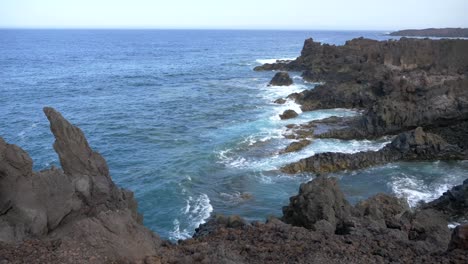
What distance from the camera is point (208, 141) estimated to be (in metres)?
42.8

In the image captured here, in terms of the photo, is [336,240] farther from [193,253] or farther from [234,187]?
[234,187]

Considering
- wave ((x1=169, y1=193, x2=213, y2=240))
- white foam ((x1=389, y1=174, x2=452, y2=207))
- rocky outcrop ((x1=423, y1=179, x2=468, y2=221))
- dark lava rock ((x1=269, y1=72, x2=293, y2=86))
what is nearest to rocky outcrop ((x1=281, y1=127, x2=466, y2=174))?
white foam ((x1=389, y1=174, x2=452, y2=207))

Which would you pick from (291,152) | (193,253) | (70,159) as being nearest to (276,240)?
(193,253)

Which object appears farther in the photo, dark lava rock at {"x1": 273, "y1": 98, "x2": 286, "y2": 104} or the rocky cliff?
dark lava rock at {"x1": 273, "y1": 98, "x2": 286, "y2": 104}

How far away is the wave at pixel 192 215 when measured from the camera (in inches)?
1013

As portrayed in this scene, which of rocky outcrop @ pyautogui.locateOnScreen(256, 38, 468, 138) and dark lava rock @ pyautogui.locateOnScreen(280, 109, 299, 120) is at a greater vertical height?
rocky outcrop @ pyautogui.locateOnScreen(256, 38, 468, 138)

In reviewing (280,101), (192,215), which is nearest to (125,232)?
(192,215)

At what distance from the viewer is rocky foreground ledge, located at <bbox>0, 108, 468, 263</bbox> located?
1374 cm

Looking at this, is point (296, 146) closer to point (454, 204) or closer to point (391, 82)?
point (454, 204)

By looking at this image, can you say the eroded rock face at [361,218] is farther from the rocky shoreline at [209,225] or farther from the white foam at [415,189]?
the white foam at [415,189]

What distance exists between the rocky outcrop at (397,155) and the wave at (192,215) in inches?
309

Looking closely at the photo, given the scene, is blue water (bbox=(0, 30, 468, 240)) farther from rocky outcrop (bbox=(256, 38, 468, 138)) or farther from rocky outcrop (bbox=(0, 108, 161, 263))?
rocky outcrop (bbox=(0, 108, 161, 263))

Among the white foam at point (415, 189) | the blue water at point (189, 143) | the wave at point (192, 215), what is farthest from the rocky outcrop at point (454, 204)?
the wave at point (192, 215)

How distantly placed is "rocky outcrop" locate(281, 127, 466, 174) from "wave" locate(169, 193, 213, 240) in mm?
7852
